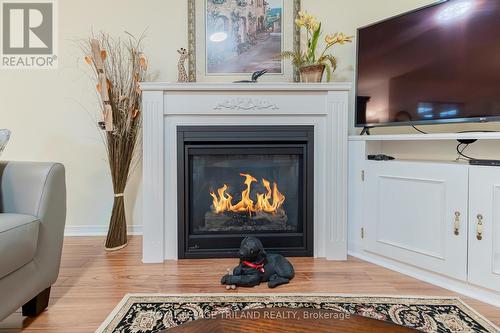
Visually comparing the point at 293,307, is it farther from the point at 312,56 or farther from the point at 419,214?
the point at 312,56

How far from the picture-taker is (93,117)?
8.28 feet

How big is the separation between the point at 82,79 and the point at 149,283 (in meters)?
1.83

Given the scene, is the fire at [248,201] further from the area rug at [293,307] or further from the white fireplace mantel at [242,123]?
the area rug at [293,307]

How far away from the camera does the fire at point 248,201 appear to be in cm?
217

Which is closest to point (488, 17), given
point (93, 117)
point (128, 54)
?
point (128, 54)

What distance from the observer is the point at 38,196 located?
4.42 feet

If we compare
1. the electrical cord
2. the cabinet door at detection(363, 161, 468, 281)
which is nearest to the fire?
the cabinet door at detection(363, 161, 468, 281)

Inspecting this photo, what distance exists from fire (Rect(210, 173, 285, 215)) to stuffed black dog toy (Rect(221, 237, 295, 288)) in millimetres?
462

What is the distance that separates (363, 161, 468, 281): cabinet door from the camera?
164 centimetres

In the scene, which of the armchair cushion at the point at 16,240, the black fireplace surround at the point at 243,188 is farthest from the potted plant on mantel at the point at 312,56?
the armchair cushion at the point at 16,240

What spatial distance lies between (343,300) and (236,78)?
5.93 feet

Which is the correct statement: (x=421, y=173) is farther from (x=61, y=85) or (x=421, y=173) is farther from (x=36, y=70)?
(x=36, y=70)

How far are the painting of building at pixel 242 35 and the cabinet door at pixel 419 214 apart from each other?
1.24m

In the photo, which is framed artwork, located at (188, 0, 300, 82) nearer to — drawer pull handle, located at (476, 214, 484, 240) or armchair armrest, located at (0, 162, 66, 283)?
armchair armrest, located at (0, 162, 66, 283)
